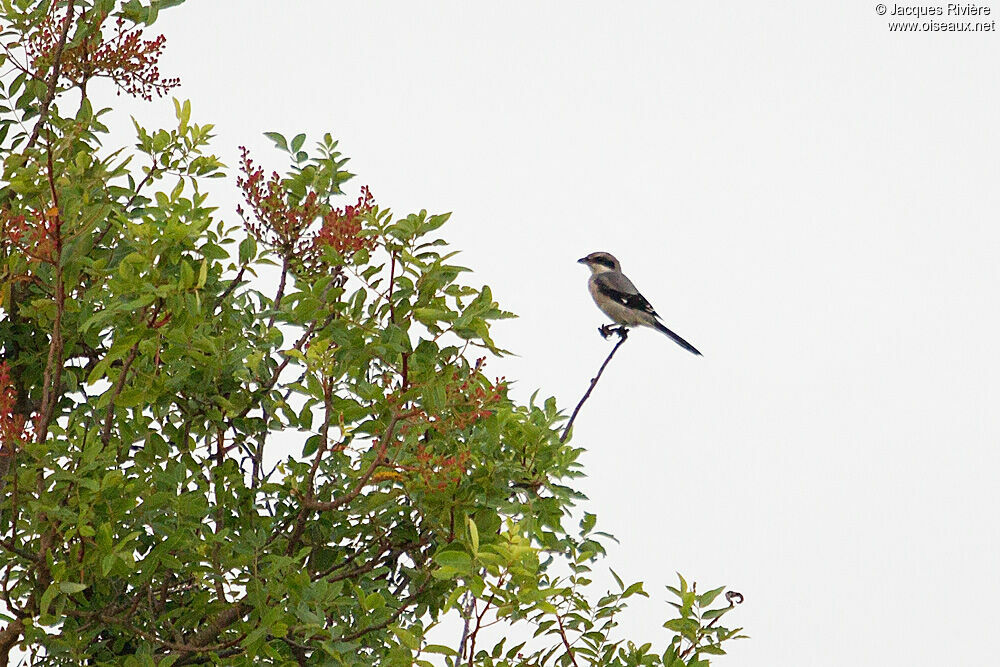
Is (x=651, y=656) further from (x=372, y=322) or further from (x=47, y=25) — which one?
(x=47, y=25)

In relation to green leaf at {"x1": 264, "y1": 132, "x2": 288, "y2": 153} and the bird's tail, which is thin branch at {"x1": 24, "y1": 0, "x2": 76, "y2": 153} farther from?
the bird's tail

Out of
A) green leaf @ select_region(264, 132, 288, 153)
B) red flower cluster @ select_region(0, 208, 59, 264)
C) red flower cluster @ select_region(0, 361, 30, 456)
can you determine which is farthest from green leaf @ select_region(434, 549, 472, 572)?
green leaf @ select_region(264, 132, 288, 153)

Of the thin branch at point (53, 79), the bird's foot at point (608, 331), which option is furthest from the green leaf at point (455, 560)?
the bird's foot at point (608, 331)

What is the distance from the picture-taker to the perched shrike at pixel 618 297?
894 centimetres

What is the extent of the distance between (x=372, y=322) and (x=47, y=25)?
2.40 metres

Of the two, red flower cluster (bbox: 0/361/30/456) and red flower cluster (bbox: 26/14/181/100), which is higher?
red flower cluster (bbox: 26/14/181/100)

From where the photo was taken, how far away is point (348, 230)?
13.1 ft

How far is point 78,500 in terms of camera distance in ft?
13.5

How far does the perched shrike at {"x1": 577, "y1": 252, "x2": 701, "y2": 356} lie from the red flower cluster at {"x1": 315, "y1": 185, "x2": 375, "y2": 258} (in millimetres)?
4863

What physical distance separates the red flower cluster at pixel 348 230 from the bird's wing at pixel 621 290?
17.0ft

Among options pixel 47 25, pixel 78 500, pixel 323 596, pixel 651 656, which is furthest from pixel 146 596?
pixel 47 25

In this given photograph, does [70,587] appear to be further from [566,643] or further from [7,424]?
[566,643]

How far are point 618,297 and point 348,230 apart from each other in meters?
5.45

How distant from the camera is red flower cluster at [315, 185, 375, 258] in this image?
3984 mm
